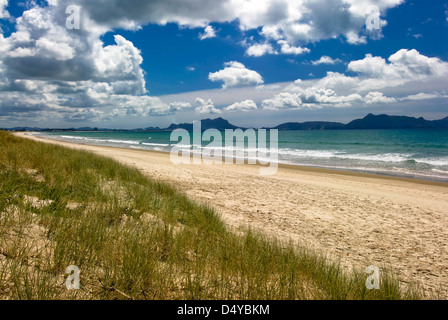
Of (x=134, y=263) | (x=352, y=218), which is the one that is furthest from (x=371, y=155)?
(x=134, y=263)

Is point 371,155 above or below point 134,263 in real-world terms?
below

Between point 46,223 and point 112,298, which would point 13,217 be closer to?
point 46,223

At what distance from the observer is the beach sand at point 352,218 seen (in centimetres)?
530

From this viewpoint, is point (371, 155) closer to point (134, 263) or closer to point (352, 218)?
point (352, 218)

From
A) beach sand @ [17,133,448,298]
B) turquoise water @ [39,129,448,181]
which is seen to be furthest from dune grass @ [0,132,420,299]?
turquoise water @ [39,129,448,181]

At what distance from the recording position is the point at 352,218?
321 inches

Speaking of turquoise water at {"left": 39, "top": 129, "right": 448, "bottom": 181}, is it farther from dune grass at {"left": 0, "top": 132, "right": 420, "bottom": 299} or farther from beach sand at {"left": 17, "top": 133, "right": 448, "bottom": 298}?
dune grass at {"left": 0, "top": 132, "right": 420, "bottom": 299}

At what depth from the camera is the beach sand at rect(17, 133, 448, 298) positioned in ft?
17.4

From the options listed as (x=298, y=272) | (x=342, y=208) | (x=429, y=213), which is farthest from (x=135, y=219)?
(x=429, y=213)

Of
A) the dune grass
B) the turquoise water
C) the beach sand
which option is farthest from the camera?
the turquoise water

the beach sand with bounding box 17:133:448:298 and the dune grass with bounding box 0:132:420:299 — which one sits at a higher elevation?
the dune grass with bounding box 0:132:420:299

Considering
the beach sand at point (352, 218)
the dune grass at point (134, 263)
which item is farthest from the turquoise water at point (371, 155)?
the dune grass at point (134, 263)
